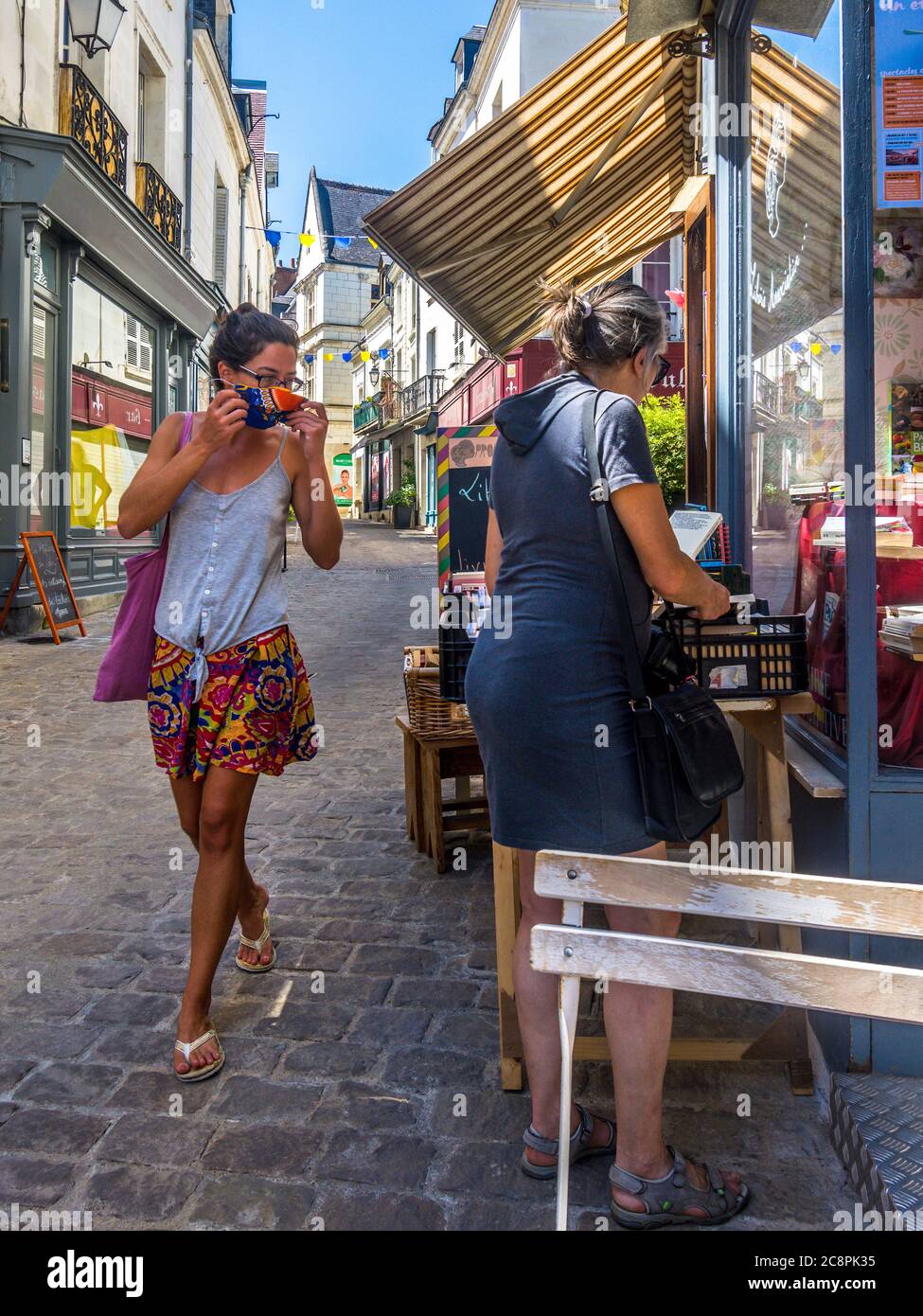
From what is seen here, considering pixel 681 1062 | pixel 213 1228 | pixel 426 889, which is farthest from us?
pixel 426 889

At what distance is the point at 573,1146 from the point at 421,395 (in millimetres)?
37442

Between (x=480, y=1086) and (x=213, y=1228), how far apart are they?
0.83 meters

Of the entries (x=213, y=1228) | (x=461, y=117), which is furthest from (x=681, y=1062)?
(x=461, y=117)

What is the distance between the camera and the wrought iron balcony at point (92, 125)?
477 inches

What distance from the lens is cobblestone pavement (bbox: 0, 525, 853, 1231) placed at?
237cm

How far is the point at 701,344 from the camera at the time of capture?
4773 millimetres

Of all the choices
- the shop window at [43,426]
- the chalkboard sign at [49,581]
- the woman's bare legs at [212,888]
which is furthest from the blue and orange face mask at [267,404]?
the shop window at [43,426]

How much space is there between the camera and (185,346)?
1778 cm

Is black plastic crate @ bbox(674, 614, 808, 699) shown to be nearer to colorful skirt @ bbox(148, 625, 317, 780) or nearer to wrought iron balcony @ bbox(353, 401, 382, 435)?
colorful skirt @ bbox(148, 625, 317, 780)

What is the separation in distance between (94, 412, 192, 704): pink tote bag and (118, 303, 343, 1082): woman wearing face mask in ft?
0.12

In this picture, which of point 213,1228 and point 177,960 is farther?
point 177,960

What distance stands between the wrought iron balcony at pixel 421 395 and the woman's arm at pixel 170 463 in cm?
3197
